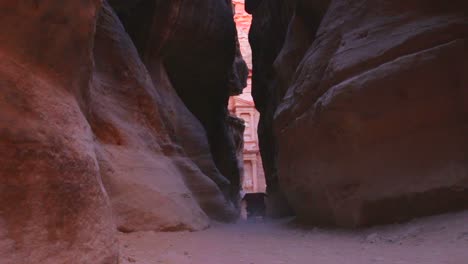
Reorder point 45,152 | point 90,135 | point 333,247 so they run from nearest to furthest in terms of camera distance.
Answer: point 45,152, point 90,135, point 333,247

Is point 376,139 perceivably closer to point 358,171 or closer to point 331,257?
point 358,171

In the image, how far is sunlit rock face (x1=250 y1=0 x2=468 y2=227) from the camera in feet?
14.0

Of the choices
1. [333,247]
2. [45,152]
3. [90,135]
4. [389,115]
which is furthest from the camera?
[389,115]

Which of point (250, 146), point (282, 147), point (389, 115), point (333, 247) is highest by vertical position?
point (389, 115)

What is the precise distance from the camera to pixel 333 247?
378 cm

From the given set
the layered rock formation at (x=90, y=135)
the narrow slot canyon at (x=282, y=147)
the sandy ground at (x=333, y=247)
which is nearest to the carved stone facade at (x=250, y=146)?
the layered rock formation at (x=90, y=135)

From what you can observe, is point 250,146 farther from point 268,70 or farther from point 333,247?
point 333,247

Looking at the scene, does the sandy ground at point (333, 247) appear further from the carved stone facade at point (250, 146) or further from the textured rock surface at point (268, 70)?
the carved stone facade at point (250, 146)

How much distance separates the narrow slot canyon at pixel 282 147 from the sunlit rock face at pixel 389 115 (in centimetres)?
2

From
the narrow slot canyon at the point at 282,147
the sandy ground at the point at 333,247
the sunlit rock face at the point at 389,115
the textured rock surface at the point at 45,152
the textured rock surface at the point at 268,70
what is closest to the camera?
the textured rock surface at the point at 45,152

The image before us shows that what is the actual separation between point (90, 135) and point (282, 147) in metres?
4.75

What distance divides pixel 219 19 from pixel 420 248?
11844 mm

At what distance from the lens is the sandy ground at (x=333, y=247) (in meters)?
2.95

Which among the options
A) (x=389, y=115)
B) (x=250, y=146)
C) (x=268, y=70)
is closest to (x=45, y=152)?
(x=389, y=115)
